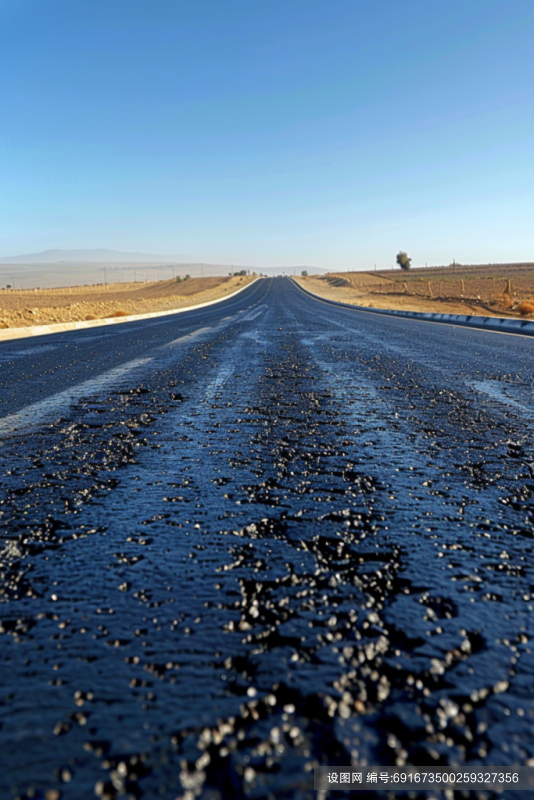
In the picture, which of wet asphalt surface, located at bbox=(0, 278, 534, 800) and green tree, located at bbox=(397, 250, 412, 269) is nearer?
wet asphalt surface, located at bbox=(0, 278, 534, 800)

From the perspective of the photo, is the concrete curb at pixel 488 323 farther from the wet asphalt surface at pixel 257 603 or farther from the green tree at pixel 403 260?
the green tree at pixel 403 260

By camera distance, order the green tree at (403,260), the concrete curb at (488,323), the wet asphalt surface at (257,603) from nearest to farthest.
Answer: the wet asphalt surface at (257,603) → the concrete curb at (488,323) → the green tree at (403,260)

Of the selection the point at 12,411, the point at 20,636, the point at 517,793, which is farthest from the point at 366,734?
the point at 12,411

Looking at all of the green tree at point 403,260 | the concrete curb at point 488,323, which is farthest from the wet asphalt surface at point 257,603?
the green tree at point 403,260

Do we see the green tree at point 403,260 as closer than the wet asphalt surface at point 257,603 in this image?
No

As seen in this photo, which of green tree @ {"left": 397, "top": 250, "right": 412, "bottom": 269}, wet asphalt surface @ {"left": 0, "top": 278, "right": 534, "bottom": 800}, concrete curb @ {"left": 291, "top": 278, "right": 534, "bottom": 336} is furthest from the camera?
green tree @ {"left": 397, "top": 250, "right": 412, "bottom": 269}

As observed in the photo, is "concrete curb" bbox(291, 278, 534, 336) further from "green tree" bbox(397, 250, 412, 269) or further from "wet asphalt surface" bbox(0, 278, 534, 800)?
"green tree" bbox(397, 250, 412, 269)

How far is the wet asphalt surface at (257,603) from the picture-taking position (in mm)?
1801

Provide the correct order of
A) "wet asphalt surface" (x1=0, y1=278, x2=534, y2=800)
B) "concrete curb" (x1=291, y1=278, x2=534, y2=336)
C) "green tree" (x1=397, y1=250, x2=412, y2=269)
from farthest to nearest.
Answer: "green tree" (x1=397, y1=250, x2=412, y2=269), "concrete curb" (x1=291, y1=278, x2=534, y2=336), "wet asphalt surface" (x1=0, y1=278, x2=534, y2=800)

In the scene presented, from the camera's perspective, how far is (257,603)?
2664mm

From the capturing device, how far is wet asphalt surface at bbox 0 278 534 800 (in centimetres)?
180

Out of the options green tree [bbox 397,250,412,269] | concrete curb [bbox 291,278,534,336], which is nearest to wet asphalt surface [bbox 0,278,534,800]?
concrete curb [bbox 291,278,534,336]

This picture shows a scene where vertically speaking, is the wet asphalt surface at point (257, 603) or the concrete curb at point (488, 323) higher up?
the wet asphalt surface at point (257, 603)

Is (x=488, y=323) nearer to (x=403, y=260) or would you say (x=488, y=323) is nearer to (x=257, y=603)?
(x=257, y=603)
